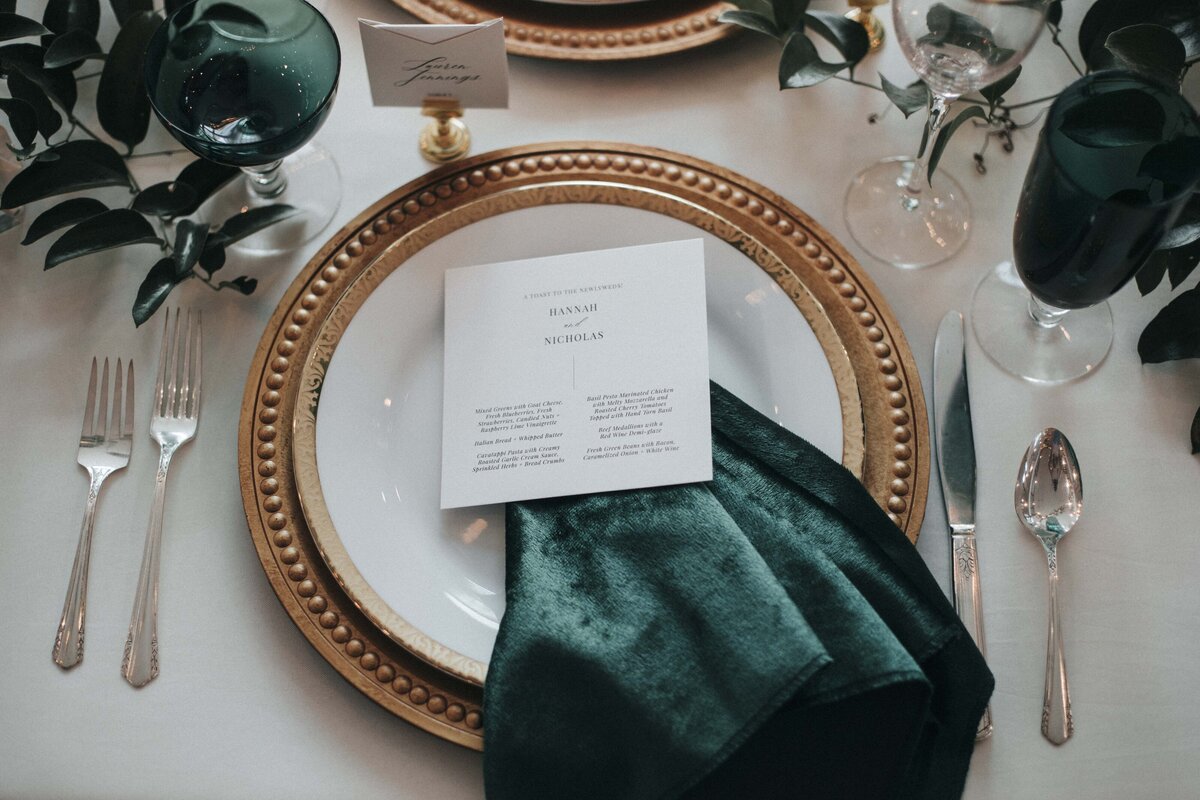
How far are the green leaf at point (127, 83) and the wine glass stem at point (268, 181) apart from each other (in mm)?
95

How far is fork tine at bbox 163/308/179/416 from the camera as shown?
0.67m

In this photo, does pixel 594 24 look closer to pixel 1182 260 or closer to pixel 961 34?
pixel 961 34

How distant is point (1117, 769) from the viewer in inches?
22.6

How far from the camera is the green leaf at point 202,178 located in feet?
2.29

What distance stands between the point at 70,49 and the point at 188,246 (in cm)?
19

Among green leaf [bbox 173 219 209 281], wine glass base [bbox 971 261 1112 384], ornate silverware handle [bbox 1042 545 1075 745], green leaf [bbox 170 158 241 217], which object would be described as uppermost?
green leaf [bbox 170 158 241 217]

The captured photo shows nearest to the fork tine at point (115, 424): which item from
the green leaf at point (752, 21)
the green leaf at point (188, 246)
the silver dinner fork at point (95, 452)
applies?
Answer: the silver dinner fork at point (95, 452)

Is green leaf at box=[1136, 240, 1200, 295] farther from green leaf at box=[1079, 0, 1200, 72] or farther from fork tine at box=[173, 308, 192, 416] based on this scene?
fork tine at box=[173, 308, 192, 416]

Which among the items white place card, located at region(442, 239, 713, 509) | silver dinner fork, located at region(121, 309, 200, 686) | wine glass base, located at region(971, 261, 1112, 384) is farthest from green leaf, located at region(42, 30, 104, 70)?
wine glass base, located at region(971, 261, 1112, 384)

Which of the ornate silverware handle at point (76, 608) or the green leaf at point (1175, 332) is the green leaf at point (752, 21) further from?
the ornate silverware handle at point (76, 608)

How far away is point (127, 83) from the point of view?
72 centimetres

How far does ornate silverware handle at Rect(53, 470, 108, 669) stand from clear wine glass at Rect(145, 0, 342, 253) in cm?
28

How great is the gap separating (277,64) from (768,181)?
1.28 feet

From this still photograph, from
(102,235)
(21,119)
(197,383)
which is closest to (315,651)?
(197,383)
